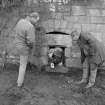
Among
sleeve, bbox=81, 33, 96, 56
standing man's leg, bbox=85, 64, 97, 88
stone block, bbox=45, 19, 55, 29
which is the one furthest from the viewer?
stone block, bbox=45, 19, 55, 29

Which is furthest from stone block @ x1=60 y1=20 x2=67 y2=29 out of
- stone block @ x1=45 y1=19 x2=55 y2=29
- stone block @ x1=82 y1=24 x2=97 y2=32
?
stone block @ x1=82 y1=24 x2=97 y2=32

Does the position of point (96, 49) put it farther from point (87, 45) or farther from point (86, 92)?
point (86, 92)

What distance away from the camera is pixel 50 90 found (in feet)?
15.2

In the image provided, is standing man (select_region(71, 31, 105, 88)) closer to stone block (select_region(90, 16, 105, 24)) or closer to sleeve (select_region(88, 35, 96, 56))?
sleeve (select_region(88, 35, 96, 56))

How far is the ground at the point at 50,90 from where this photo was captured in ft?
13.4

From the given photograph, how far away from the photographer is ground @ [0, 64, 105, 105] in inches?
161

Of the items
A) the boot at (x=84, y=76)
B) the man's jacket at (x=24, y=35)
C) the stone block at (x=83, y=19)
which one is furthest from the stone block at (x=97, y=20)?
the man's jacket at (x=24, y=35)

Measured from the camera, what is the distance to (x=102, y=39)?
548cm

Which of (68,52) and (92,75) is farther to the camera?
(68,52)

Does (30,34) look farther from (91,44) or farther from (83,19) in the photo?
(83,19)

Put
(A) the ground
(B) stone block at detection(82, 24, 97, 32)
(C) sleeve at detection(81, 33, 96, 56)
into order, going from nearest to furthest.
Answer: (A) the ground, (C) sleeve at detection(81, 33, 96, 56), (B) stone block at detection(82, 24, 97, 32)

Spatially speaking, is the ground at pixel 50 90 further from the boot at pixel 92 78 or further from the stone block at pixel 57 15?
the stone block at pixel 57 15

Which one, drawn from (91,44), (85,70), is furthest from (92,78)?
(91,44)

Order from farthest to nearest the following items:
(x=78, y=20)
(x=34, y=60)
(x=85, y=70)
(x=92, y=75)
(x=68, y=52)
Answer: (x=34, y=60), (x=68, y=52), (x=78, y=20), (x=85, y=70), (x=92, y=75)
